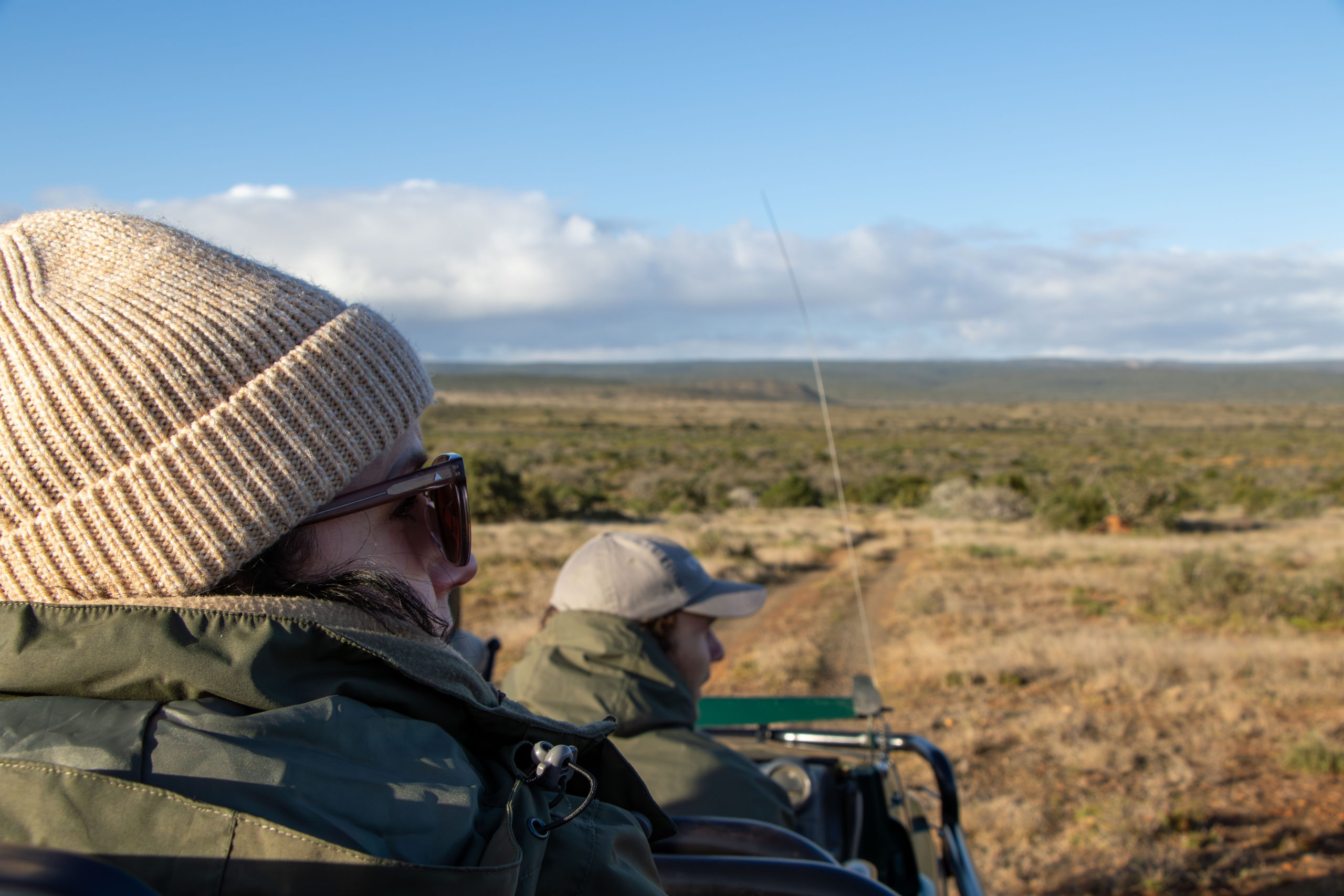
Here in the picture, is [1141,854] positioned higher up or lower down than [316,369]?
lower down

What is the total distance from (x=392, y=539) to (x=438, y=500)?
0.09m

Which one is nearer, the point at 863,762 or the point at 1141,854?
the point at 863,762

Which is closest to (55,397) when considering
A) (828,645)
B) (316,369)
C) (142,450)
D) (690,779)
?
(142,450)

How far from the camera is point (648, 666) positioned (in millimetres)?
2449

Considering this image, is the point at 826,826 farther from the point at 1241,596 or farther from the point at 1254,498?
the point at 1254,498

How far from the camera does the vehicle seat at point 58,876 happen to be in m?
Answer: 0.57

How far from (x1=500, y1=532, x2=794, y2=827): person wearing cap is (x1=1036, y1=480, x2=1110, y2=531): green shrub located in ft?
56.7

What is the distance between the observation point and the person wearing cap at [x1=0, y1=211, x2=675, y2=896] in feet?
2.59

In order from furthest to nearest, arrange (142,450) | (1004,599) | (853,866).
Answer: (1004,599) < (853,866) < (142,450)

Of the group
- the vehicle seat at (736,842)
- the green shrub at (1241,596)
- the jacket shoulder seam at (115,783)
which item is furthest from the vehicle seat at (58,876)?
the green shrub at (1241,596)

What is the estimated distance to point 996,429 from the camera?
64812 mm

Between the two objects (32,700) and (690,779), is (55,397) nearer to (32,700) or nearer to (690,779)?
(32,700)

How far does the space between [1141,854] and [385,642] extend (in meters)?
4.54

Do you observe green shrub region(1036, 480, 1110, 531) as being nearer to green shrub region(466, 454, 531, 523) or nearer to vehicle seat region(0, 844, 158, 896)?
green shrub region(466, 454, 531, 523)
